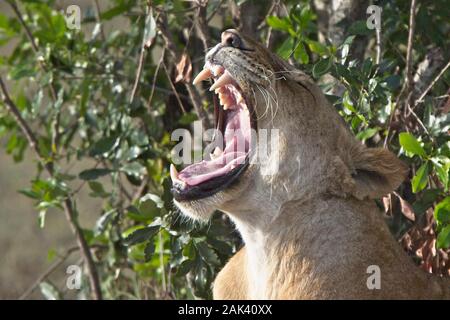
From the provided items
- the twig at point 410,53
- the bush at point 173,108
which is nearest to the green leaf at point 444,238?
the bush at point 173,108

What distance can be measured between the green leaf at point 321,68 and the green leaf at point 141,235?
101 centimetres

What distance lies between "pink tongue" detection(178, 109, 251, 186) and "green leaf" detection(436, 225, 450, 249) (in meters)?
0.85

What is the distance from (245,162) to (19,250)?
5.78 metres

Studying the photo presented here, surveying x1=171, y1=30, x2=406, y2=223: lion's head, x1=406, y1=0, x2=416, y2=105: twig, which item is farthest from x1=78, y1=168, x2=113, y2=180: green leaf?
x1=406, y1=0, x2=416, y2=105: twig

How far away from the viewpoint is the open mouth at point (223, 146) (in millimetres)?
3617

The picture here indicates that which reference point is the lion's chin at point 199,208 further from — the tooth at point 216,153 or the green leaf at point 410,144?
the green leaf at point 410,144

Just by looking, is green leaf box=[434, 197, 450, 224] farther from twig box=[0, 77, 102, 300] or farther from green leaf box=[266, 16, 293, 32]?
twig box=[0, 77, 102, 300]

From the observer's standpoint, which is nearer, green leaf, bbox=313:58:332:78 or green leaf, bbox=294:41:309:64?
green leaf, bbox=313:58:332:78

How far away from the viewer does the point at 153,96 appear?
5.30 meters

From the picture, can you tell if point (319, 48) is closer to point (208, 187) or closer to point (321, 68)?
point (321, 68)

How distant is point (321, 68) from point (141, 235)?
1.10 m

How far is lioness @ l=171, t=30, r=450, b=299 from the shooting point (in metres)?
3.51
